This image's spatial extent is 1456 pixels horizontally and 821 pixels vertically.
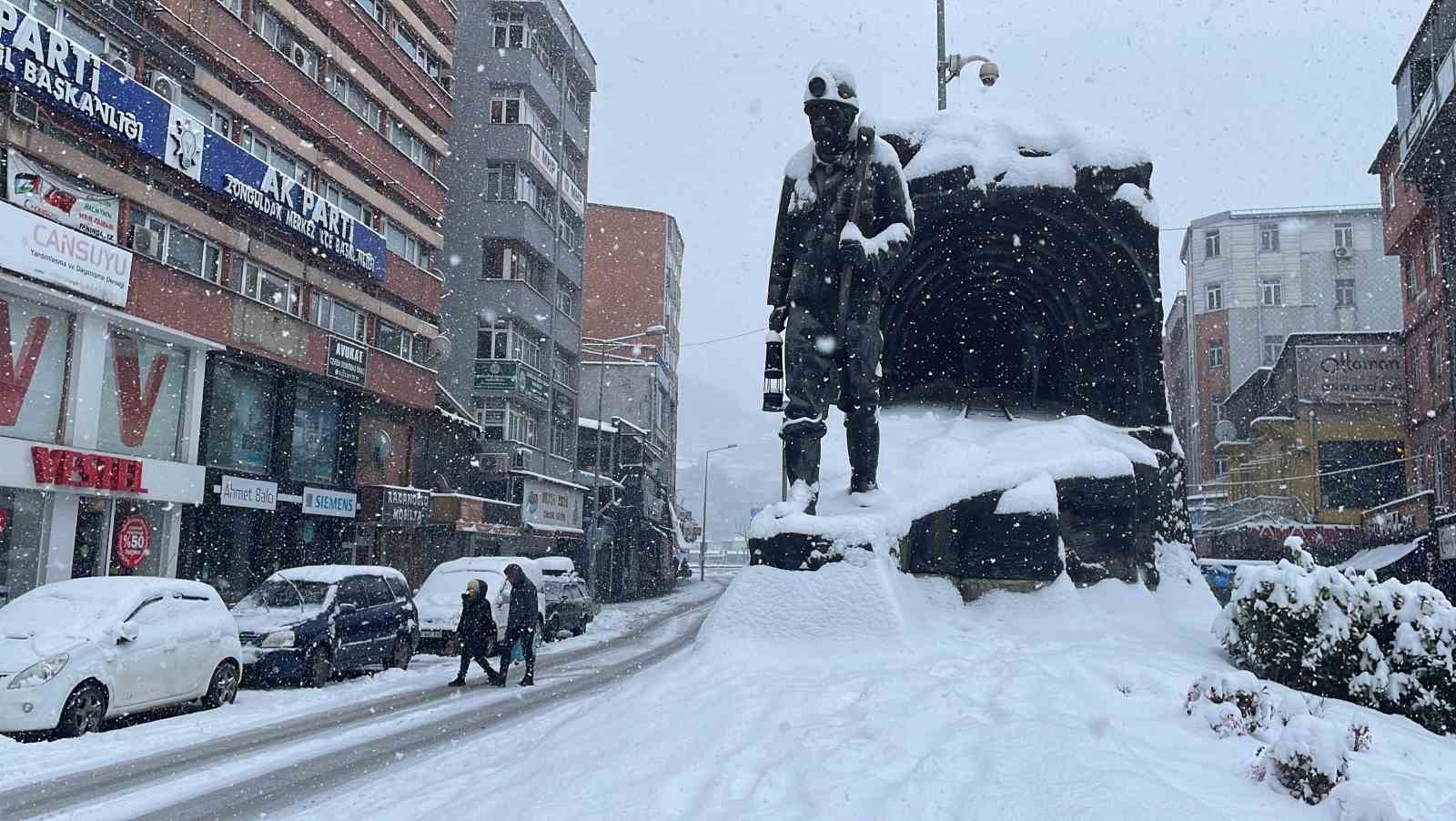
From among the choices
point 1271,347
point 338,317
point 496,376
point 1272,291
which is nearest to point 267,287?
point 338,317

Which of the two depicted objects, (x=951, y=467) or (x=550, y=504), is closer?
(x=951, y=467)

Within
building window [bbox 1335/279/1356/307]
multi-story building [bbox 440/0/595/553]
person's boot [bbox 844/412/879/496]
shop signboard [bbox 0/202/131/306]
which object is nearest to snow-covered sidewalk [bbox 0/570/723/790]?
person's boot [bbox 844/412/879/496]

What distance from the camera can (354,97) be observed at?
29500 millimetres

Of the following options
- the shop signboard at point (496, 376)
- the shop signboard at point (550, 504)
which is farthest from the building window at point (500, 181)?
the shop signboard at point (550, 504)

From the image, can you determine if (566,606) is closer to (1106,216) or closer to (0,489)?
(0,489)

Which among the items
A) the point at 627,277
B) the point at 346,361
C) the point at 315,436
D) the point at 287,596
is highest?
the point at 627,277

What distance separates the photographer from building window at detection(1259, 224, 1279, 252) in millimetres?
54406

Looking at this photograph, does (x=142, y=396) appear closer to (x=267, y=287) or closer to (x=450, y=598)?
(x=267, y=287)

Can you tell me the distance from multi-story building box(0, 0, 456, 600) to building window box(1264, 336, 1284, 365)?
41140 millimetres

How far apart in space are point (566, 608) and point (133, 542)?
889 centimetres

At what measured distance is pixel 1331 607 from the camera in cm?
630

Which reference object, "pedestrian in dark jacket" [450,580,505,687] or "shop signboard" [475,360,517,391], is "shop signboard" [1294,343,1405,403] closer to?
"shop signboard" [475,360,517,391]

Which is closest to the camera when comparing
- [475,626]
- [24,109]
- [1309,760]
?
[1309,760]

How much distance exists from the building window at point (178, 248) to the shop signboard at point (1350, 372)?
3420 cm
